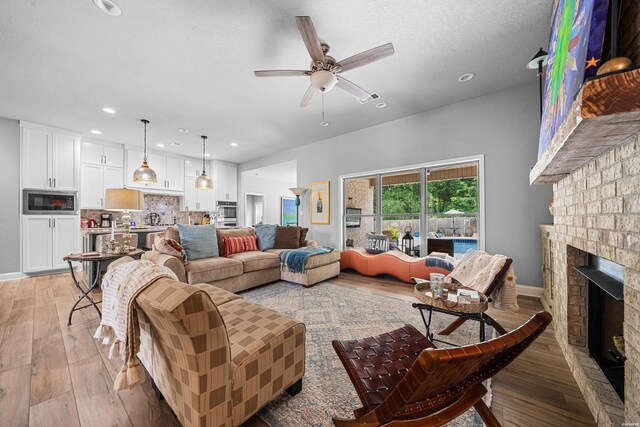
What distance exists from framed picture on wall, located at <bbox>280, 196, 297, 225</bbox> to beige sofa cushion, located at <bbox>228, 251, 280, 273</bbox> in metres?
5.23

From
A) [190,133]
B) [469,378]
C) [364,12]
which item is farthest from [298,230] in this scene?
[469,378]

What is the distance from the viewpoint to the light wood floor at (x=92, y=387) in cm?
126

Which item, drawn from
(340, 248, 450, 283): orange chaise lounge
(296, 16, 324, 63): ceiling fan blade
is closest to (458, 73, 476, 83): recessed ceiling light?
(296, 16, 324, 63): ceiling fan blade

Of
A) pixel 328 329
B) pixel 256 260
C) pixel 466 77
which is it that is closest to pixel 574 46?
pixel 466 77

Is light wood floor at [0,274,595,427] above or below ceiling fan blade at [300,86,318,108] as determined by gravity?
below

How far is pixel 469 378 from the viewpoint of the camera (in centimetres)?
79

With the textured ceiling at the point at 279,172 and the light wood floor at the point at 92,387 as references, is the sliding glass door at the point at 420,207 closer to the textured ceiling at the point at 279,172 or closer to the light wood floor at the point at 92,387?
the light wood floor at the point at 92,387

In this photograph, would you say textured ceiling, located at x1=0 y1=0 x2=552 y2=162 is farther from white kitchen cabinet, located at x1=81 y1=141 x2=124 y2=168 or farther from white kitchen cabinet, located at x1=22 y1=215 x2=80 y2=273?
white kitchen cabinet, located at x1=22 y1=215 x2=80 y2=273

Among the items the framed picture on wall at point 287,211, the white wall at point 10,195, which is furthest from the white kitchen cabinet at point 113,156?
the framed picture on wall at point 287,211

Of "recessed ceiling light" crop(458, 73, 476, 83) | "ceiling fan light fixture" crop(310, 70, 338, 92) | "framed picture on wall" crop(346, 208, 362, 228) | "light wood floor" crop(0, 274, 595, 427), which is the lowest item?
"light wood floor" crop(0, 274, 595, 427)

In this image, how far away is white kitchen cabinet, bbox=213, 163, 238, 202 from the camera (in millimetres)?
7016

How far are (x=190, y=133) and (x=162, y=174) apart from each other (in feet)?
6.39

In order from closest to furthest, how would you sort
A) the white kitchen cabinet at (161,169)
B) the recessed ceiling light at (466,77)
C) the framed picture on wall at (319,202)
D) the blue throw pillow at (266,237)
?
the recessed ceiling light at (466,77)
the blue throw pillow at (266,237)
the framed picture on wall at (319,202)
the white kitchen cabinet at (161,169)

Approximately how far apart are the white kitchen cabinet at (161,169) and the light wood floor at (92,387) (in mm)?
3976
